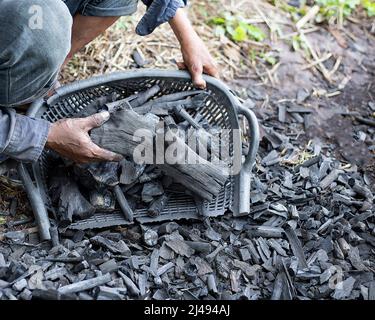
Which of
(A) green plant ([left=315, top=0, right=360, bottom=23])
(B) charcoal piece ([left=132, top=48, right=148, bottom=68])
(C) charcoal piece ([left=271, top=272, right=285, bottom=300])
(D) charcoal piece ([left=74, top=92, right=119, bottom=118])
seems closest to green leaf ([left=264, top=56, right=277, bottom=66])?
(A) green plant ([left=315, top=0, right=360, bottom=23])

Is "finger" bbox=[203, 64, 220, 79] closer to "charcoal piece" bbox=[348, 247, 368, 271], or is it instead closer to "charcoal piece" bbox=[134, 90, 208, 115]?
"charcoal piece" bbox=[134, 90, 208, 115]

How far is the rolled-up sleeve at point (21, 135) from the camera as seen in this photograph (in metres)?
2.18

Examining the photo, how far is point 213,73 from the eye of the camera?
8.89 feet

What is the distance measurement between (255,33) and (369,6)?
95cm

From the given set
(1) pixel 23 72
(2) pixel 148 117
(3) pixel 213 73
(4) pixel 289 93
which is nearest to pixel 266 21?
(4) pixel 289 93

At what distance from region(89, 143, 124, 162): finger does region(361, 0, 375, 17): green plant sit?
8.30 feet

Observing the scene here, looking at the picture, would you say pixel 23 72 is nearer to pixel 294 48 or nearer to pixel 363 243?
pixel 363 243

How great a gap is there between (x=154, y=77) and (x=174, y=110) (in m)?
0.18

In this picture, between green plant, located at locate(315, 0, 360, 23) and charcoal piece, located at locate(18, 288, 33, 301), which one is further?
green plant, located at locate(315, 0, 360, 23)

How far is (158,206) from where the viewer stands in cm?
254

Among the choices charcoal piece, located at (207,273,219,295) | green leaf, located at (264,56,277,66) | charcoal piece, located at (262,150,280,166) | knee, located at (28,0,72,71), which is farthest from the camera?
green leaf, located at (264,56,277,66)

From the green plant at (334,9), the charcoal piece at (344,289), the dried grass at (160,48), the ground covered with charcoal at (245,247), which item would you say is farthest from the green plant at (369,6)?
the charcoal piece at (344,289)

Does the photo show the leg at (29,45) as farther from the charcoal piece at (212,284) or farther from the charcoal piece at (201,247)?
the charcoal piece at (212,284)

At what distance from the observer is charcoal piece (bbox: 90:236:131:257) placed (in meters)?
2.36
